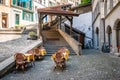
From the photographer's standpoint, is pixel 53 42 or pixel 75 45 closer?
pixel 75 45

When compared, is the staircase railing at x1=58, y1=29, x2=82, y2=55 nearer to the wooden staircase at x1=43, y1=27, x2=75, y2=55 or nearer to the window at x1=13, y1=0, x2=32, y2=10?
the wooden staircase at x1=43, y1=27, x2=75, y2=55

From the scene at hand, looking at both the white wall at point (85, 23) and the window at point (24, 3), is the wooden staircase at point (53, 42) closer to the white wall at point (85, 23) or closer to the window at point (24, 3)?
the white wall at point (85, 23)

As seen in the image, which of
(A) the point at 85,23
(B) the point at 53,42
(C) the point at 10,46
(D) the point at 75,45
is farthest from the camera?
(A) the point at 85,23

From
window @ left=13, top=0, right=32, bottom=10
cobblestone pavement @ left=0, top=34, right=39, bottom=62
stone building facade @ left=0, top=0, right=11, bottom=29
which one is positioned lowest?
cobblestone pavement @ left=0, top=34, right=39, bottom=62

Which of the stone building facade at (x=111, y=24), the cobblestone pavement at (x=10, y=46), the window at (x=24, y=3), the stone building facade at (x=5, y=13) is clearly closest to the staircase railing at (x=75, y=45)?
the stone building facade at (x=111, y=24)

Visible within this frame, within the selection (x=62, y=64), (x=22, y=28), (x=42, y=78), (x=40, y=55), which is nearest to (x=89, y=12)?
(x=22, y=28)

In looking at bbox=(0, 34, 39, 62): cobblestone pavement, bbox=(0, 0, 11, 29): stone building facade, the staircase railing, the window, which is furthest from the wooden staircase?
the window

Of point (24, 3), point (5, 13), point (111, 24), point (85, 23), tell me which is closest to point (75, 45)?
point (111, 24)

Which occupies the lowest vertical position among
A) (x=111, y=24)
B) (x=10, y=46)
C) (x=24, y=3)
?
(x=10, y=46)

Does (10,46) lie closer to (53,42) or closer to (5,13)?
(53,42)

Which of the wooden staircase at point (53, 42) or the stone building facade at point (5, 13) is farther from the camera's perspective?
the stone building facade at point (5, 13)

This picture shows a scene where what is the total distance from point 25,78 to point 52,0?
1812 inches

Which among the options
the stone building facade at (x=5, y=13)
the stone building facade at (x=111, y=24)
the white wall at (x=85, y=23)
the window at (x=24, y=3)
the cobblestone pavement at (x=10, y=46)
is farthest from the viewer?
the window at (x=24, y=3)

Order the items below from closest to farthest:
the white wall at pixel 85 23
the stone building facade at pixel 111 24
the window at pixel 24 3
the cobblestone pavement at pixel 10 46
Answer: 1. the cobblestone pavement at pixel 10 46
2. the stone building facade at pixel 111 24
3. the white wall at pixel 85 23
4. the window at pixel 24 3
